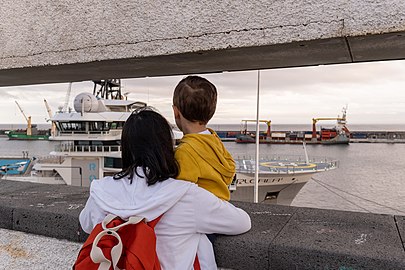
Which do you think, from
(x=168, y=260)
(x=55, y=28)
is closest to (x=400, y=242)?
(x=168, y=260)

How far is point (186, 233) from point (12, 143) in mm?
109654

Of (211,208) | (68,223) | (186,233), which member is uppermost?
(211,208)

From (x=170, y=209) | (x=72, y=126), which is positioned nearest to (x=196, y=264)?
(x=170, y=209)

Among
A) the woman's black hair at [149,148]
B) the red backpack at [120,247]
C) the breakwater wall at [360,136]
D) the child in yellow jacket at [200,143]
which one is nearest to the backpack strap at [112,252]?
the red backpack at [120,247]

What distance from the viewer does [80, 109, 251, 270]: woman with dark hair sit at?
1.41 meters

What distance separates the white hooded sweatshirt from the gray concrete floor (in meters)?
0.70

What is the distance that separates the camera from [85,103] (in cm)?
2273

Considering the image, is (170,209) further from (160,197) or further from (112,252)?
(112,252)

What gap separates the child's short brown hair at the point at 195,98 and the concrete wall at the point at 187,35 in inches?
→ 8.7

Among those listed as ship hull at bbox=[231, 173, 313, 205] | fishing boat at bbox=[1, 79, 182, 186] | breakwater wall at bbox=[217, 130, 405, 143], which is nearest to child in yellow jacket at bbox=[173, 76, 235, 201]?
ship hull at bbox=[231, 173, 313, 205]

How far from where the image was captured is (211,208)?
1.48 metres

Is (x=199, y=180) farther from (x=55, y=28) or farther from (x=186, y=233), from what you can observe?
(x=55, y=28)

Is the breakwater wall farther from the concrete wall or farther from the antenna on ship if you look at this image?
the concrete wall

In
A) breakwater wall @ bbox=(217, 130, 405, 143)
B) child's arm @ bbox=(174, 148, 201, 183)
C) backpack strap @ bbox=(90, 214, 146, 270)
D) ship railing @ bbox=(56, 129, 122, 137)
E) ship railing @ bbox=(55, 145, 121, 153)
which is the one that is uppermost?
child's arm @ bbox=(174, 148, 201, 183)
